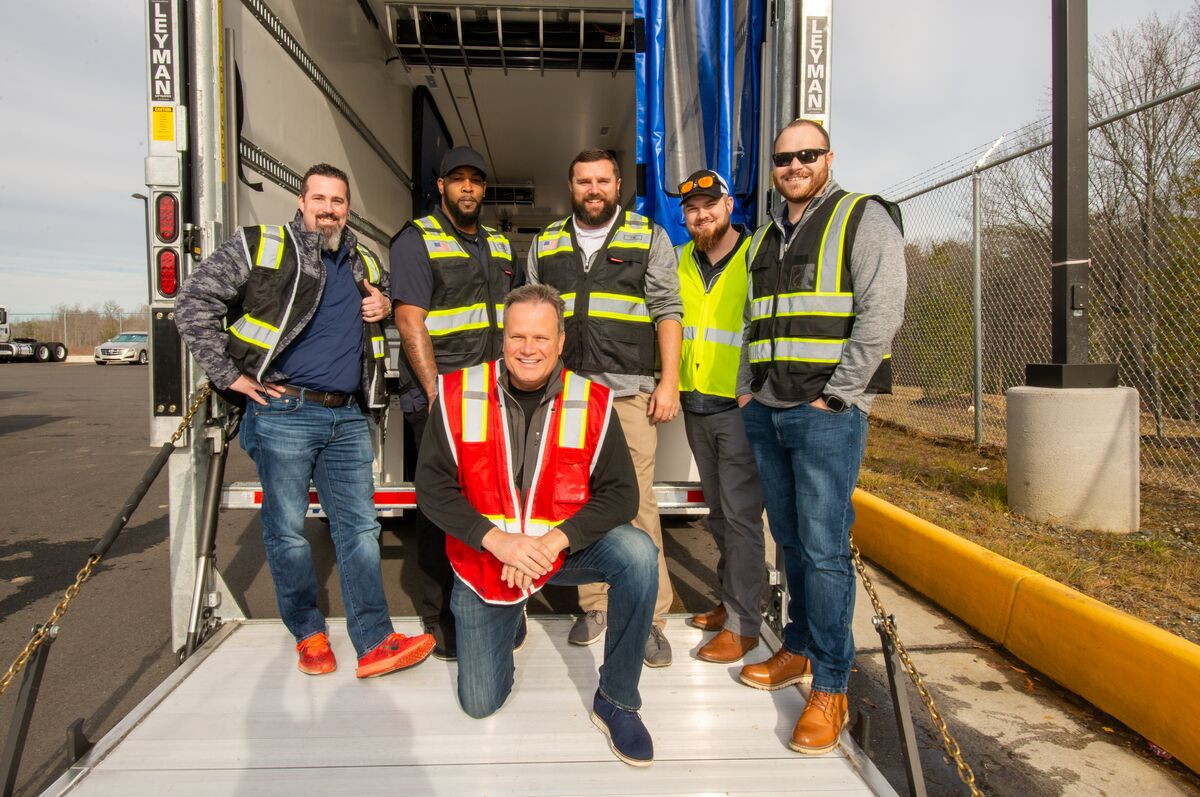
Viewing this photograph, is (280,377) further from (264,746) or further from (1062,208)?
(1062,208)

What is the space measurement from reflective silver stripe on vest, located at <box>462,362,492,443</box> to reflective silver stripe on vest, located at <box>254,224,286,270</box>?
871 mm

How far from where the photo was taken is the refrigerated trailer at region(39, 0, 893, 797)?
2.26m

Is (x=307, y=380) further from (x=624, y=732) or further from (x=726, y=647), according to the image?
(x=726, y=647)

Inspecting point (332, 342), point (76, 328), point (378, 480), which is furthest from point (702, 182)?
point (76, 328)

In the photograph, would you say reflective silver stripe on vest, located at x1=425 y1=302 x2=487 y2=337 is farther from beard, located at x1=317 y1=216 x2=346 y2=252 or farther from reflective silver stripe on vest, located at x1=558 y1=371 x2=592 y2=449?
reflective silver stripe on vest, located at x1=558 y1=371 x2=592 y2=449

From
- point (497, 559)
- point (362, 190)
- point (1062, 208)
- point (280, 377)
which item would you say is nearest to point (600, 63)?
point (362, 190)

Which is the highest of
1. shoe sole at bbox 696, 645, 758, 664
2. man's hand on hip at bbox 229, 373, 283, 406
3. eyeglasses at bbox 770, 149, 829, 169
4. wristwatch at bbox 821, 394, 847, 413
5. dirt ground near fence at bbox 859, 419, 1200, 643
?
eyeglasses at bbox 770, 149, 829, 169

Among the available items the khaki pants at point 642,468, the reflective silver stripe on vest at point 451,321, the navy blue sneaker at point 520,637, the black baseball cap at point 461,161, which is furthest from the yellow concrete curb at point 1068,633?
the black baseball cap at point 461,161

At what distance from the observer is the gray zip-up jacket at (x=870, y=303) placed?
2.40 metres

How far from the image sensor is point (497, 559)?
247 cm

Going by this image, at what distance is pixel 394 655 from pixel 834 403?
1870 mm

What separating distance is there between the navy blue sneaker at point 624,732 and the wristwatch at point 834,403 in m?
1.18

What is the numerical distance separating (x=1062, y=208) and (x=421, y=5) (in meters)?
4.43

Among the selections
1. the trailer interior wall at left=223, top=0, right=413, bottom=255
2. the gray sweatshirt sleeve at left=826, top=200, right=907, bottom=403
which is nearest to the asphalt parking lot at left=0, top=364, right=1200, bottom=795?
the gray sweatshirt sleeve at left=826, top=200, right=907, bottom=403
